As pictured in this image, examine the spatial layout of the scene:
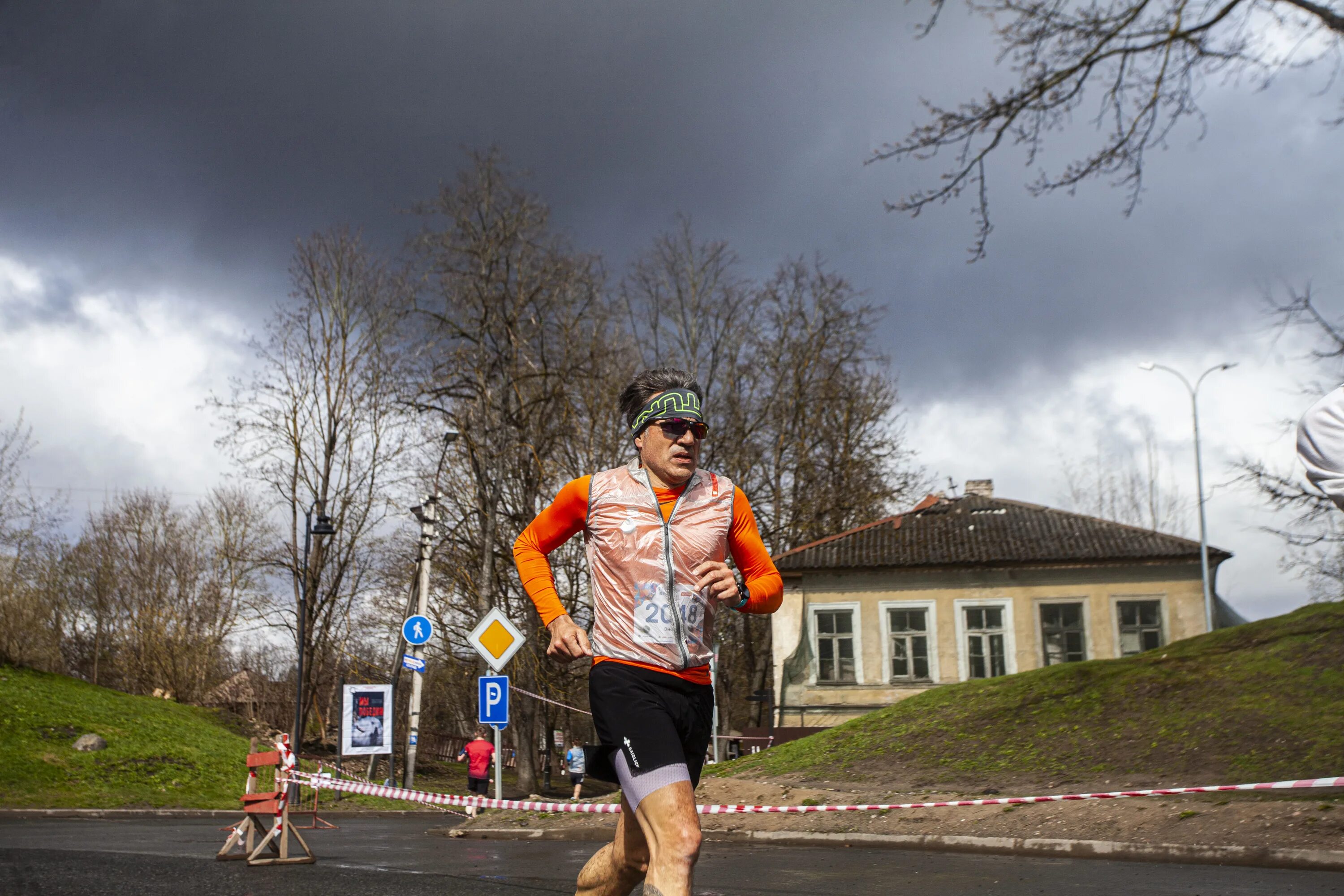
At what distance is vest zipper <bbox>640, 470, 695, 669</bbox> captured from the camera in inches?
152

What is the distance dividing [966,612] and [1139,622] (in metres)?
4.39

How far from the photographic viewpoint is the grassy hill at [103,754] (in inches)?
868

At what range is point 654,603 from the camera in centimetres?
390

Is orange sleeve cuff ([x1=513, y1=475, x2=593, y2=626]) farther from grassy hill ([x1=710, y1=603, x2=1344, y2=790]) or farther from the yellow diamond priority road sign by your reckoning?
grassy hill ([x1=710, y1=603, x2=1344, y2=790])

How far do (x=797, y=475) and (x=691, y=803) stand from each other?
35.7 m

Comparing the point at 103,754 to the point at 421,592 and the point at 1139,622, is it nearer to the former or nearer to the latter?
the point at 421,592

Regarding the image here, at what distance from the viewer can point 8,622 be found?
32906mm

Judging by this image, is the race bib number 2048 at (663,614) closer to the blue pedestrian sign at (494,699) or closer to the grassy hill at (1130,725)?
the grassy hill at (1130,725)

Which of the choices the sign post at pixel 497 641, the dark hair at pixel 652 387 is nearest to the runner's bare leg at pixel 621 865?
the dark hair at pixel 652 387

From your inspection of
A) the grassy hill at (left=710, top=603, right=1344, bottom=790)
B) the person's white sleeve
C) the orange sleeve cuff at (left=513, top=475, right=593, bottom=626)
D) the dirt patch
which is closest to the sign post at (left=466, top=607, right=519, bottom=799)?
the dirt patch

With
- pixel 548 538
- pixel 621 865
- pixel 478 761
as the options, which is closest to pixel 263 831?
pixel 548 538

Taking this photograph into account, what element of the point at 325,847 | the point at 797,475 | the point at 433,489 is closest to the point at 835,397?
the point at 797,475

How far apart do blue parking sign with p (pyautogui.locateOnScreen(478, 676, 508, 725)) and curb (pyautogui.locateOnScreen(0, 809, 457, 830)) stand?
550 cm

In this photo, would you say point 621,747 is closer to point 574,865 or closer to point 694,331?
point 574,865
